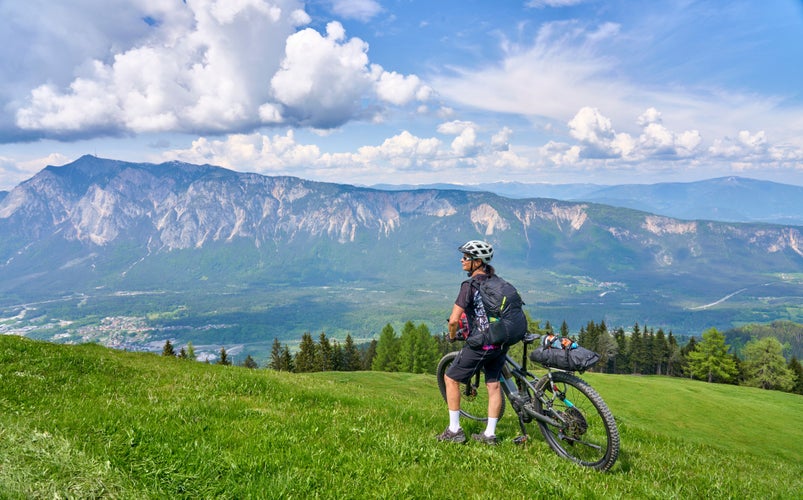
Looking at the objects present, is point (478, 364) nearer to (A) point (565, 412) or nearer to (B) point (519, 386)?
(B) point (519, 386)

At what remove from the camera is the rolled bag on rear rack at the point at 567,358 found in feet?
25.0

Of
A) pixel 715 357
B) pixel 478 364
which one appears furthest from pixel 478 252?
pixel 715 357

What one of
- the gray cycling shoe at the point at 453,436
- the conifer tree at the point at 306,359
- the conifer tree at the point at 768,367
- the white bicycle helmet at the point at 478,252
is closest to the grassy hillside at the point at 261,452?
the gray cycling shoe at the point at 453,436

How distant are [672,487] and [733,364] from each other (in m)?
104

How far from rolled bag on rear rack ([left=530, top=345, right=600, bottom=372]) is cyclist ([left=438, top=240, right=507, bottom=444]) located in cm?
75

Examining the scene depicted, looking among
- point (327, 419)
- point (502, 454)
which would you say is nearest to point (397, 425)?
point (327, 419)

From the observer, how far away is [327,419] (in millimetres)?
8703

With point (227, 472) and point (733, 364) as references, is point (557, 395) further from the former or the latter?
point (733, 364)

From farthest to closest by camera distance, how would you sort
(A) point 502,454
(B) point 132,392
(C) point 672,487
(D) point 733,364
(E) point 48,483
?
(D) point 733,364, (B) point 132,392, (A) point 502,454, (C) point 672,487, (E) point 48,483

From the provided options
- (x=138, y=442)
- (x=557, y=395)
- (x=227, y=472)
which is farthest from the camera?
(x=557, y=395)

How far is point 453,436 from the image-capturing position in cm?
831

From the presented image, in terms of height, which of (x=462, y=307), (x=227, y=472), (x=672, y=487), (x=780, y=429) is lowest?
(x=780, y=429)

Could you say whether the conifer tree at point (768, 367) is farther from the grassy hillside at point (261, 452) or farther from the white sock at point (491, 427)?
the white sock at point (491, 427)

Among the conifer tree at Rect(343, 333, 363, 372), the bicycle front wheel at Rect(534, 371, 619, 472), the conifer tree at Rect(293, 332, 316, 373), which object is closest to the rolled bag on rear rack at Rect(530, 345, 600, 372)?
the bicycle front wheel at Rect(534, 371, 619, 472)
